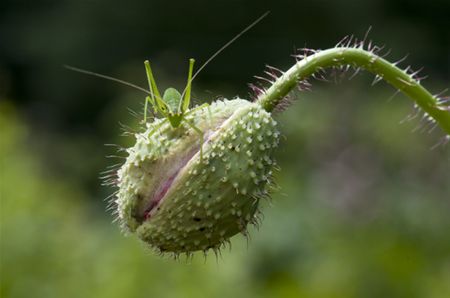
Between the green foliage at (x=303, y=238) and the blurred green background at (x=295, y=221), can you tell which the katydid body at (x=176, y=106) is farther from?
the green foliage at (x=303, y=238)

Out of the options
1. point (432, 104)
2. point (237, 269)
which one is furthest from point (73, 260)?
point (432, 104)

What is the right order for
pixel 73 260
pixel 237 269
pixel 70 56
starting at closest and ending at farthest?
pixel 237 269 → pixel 73 260 → pixel 70 56

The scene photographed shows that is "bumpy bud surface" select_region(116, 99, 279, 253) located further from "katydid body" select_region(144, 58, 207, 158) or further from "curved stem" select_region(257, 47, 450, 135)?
"curved stem" select_region(257, 47, 450, 135)

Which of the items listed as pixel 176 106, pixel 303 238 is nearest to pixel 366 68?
pixel 176 106

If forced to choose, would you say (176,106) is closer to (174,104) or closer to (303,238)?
(174,104)

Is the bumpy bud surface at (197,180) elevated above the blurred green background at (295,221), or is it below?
below

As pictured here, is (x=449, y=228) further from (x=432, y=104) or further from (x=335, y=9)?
(x=335, y=9)

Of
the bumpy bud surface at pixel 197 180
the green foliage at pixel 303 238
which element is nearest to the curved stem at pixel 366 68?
the bumpy bud surface at pixel 197 180
